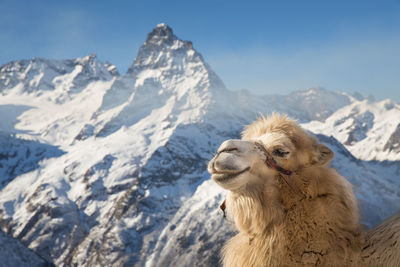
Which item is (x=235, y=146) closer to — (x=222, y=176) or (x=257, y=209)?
(x=222, y=176)

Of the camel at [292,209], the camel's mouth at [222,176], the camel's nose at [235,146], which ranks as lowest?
the camel at [292,209]

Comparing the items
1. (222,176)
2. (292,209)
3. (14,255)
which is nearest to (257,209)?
(292,209)

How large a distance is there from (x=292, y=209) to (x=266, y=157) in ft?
2.77

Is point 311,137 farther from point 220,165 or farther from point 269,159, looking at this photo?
point 220,165

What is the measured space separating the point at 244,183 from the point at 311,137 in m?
1.45

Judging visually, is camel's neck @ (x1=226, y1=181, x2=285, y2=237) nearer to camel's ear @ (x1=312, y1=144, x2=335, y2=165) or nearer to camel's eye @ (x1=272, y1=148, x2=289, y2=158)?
camel's eye @ (x1=272, y1=148, x2=289, y2=158)

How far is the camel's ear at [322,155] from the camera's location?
5516 mm

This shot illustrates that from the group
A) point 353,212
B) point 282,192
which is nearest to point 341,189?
point 353,212

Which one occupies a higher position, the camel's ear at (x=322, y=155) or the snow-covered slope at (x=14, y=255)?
the camel's ear at (x=322, y=155)

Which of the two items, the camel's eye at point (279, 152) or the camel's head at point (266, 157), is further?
the camel's eye at point (279, 152)

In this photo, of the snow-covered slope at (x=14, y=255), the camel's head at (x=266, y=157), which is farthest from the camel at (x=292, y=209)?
the snow-covered slope at (x=14, y=255)

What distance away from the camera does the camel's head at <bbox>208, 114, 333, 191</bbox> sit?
5113 mm

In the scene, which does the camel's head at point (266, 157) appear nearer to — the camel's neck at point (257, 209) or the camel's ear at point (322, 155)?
the camel's ear at point (322, 155)

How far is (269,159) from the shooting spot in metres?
5.54
